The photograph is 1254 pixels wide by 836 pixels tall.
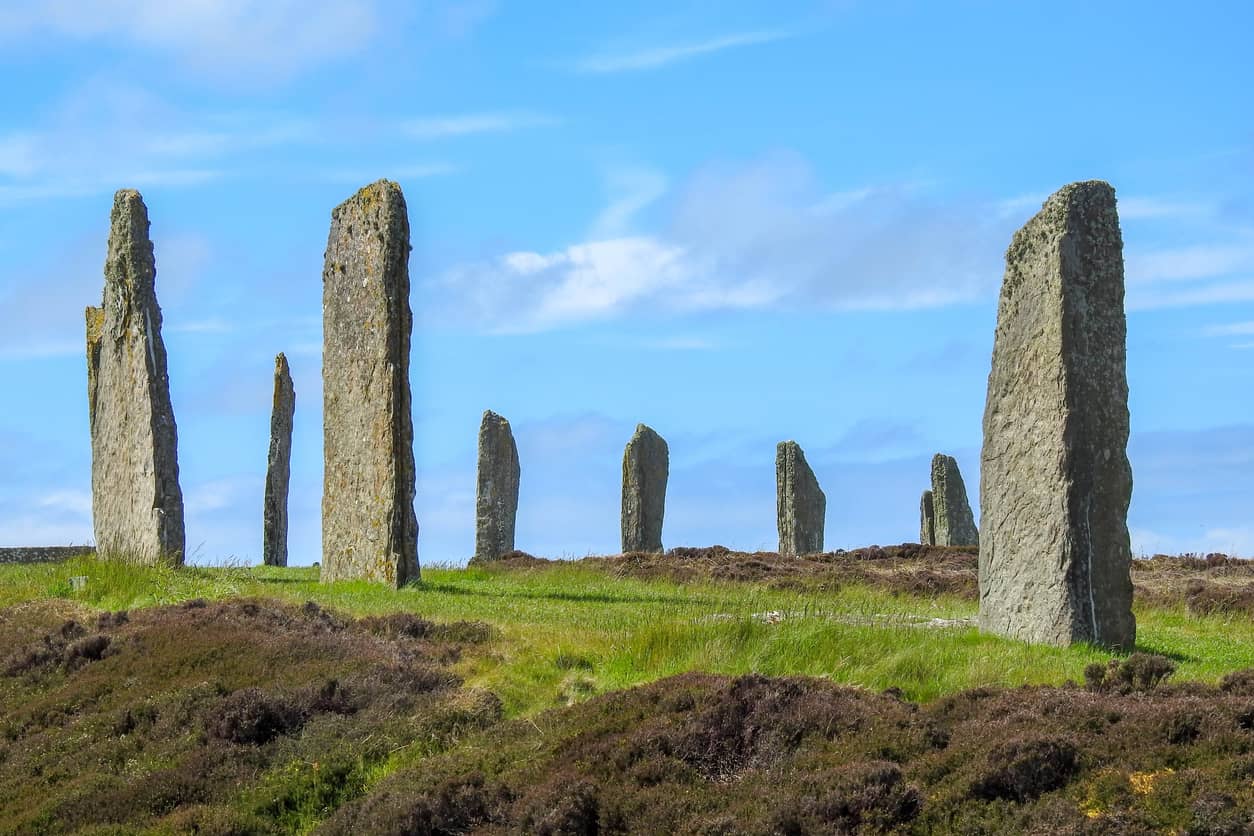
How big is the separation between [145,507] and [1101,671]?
16.4 meters

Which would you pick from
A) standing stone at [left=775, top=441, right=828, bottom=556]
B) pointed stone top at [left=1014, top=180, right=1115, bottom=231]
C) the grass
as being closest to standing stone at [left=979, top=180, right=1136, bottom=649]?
pointed stone top at [left=1014, top=180, right=1115, bottom=231]

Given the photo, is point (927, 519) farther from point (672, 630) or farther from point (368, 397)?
point (672, 630)

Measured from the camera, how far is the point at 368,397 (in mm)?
23625

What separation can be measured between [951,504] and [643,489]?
853 centimetres

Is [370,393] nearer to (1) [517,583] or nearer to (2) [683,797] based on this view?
(1) [517,583]

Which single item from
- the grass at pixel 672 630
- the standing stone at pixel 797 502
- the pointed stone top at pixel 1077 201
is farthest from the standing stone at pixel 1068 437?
the standing stone at pixel 797 502

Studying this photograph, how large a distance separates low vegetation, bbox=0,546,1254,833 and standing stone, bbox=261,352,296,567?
16.6m

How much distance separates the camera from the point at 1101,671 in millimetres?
12688

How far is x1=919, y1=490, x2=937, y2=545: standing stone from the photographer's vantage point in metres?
43.6

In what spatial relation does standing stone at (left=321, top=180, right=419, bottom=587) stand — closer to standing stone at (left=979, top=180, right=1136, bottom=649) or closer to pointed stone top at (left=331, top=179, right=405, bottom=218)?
pointed stone top at (left=331, top=179, right=405, bottom=218)

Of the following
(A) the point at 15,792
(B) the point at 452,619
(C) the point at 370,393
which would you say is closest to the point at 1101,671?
(B) the point at 452,619

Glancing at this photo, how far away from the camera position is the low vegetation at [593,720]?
10.4 metres

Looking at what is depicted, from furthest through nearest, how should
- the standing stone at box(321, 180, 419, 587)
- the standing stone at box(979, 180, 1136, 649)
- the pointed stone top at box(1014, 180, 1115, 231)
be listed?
the standing stone at box(321, 180, 419, 587), the pointed stone top at box(1014, 180, 1115, 231), the standing stone at box(979, 180, 1136, 649)

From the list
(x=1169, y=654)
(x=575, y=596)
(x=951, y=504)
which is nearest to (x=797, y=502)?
(x=951, y=504)
